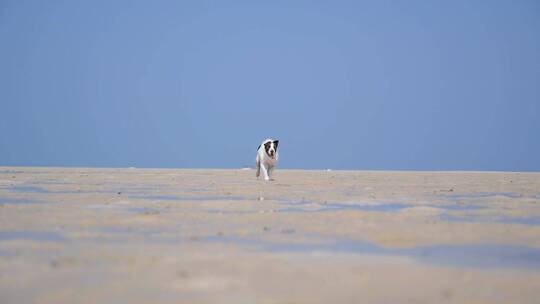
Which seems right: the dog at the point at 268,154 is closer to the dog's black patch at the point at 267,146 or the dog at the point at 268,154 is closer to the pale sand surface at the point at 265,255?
the dog's black patch at the point at 267,146

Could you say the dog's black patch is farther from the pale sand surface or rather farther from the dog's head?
the pale sand surface

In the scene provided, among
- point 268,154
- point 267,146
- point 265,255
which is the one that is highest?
point 267,146

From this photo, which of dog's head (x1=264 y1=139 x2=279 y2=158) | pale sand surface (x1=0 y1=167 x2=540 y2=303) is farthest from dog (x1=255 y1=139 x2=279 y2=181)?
pale sand surface (x1=0 y1=167 x2=540 y2=303)

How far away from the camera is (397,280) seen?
3393mm

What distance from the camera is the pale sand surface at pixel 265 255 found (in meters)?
3.09

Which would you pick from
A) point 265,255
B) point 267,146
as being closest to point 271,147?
point 267,146

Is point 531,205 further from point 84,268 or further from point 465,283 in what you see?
point 84,268

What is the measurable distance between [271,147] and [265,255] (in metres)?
13.0

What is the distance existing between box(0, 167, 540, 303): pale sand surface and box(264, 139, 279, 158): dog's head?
9.44 metres

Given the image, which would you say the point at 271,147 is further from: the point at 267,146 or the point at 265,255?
the point at 265,255

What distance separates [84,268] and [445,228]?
348 cm

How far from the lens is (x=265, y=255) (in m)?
4.13

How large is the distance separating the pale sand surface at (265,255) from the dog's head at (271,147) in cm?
944

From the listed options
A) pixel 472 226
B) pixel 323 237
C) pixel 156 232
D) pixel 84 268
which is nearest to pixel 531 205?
pixel 472 226
